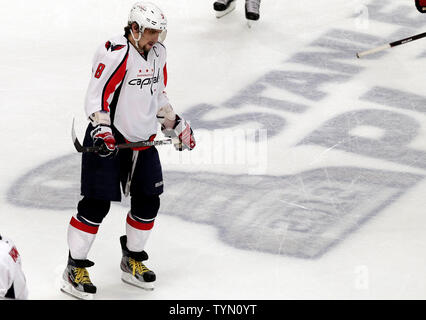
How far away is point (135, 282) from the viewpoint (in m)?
5.45

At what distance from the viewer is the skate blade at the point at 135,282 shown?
543cm

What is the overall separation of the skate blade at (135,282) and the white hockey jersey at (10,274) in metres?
1.41

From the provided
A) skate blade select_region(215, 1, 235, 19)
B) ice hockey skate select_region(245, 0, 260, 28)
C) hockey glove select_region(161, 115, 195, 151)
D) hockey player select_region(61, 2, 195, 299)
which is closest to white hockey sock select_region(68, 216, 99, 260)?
hockey player select_region(61, 2, 195, 299)

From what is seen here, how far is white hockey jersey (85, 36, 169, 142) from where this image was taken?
16.6ft

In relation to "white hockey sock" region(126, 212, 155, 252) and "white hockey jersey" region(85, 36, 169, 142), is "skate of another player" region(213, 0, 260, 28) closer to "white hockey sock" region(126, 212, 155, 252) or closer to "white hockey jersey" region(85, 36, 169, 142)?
Result: "white hockey jersey" region(85, 36, 169, 142)

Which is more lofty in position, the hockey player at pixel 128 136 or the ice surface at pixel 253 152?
the hockey player at pixel 128 136

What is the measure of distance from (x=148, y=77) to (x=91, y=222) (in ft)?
2.26

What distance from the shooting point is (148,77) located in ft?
17.0

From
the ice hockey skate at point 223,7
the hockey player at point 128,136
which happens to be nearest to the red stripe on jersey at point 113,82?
the hockey player at point 128,136

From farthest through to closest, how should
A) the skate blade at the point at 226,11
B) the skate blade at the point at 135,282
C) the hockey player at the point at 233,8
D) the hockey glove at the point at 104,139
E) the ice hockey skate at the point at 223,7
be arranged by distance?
the skate blade at the point at 226,11 → the ice hockey skate at the point at 223,7 → the hockey player at the point at 233,8 → the skate blade at the point at 135,282 → the hockey glove at the point at 104,139

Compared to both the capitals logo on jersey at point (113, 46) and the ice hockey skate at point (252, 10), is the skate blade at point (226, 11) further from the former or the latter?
the capitals logo on jersey at point (113, 46)

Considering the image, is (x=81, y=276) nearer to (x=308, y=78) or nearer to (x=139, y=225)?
(x=139, y=225)

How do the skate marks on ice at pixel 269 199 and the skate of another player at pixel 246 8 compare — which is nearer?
the skate marks on ice at pixel 269 199

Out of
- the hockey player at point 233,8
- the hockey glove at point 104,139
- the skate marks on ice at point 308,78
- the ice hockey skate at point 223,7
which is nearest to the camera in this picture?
the hockey glove at point 104,139
